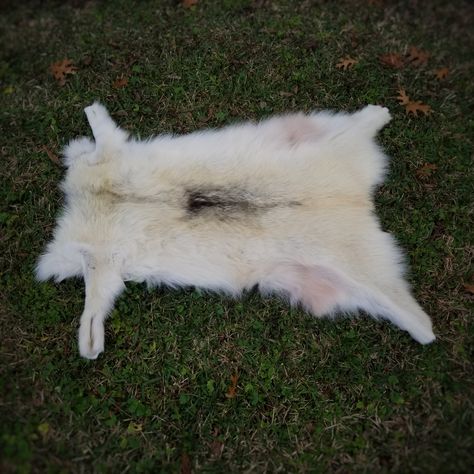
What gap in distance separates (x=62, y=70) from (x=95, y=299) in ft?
8.52

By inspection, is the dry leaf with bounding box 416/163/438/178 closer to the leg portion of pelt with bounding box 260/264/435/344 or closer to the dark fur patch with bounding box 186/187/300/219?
the leg portion of pelt with bounding box 260/264/435/344

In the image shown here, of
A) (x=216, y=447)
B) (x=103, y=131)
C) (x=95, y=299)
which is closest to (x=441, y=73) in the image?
(x=103, y=131)

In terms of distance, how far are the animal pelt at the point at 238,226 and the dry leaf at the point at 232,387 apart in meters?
0.78

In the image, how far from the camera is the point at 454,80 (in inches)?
194

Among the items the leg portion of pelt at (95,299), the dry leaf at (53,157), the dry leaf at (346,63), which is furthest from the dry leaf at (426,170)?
the dry leaf at (53,157)

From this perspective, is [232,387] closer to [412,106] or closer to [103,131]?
[103,131]

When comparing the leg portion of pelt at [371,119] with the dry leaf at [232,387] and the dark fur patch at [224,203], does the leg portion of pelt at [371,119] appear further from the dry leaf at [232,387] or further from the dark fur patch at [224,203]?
the dry leaf at [232,387]

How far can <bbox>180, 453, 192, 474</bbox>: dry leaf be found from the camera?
388cm

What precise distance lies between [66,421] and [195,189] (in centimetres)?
223

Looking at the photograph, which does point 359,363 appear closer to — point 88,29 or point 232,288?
point 232,288

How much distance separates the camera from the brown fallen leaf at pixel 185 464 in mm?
3875

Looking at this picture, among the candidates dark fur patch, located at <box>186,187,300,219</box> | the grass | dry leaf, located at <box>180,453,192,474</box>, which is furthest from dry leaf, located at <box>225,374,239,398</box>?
dark fur patch, located at <box>186,187,300,219</box>

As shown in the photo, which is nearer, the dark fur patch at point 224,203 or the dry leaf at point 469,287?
the dark fur patch at point 224,203

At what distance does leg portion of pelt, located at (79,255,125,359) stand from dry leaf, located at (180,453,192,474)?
3.67ft
